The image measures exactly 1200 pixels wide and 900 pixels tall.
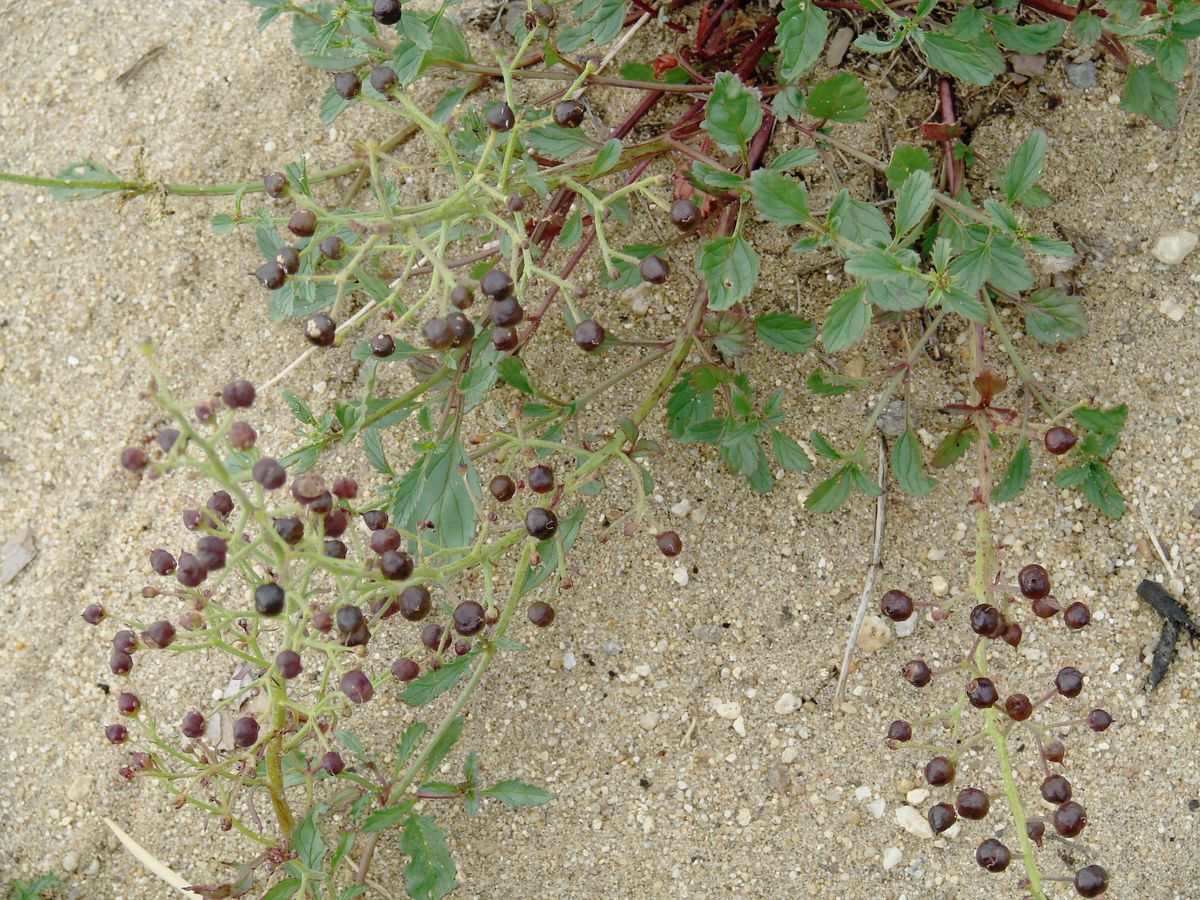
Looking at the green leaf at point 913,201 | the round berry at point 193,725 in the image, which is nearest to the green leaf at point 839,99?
the green leaf at point 913,201

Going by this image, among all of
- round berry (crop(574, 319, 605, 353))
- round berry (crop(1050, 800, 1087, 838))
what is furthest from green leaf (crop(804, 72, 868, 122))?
round berry (crop(1050, 800, 1087, 838))

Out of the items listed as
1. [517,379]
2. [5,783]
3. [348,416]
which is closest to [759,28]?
[517,379]

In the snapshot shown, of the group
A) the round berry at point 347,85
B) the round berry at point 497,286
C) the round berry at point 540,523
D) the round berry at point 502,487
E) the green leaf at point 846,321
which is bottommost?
the round berry at point 502,487

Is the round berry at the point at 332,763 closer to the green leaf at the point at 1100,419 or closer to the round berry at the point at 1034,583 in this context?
the round berry at the point at 1034,583

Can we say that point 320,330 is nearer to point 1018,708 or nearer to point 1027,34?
point 1018,708

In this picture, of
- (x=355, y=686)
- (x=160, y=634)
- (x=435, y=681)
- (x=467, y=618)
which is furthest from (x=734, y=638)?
(x=160, y=634)
